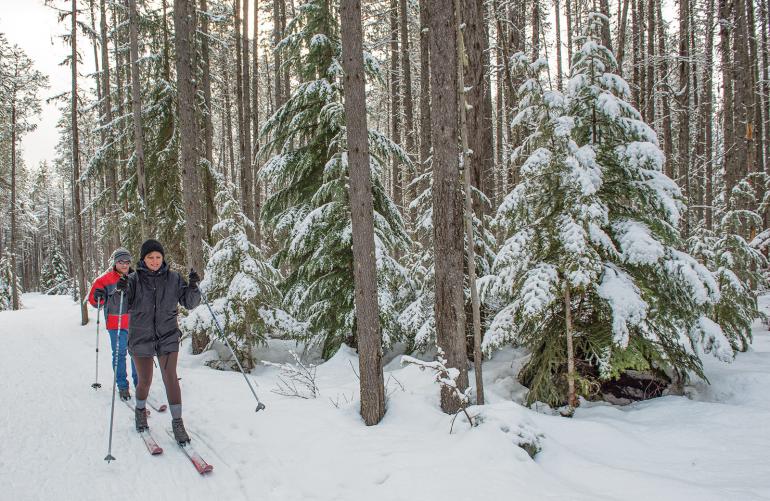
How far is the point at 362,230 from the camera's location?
5270 mm

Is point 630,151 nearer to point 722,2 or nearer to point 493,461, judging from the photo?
point 493,461

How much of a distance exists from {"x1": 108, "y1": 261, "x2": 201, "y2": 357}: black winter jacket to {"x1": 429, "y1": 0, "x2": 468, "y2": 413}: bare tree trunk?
323 cm

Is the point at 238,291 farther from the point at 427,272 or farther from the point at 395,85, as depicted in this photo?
the point at 395,85

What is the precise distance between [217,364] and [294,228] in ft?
11.2

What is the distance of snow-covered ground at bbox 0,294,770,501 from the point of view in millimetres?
3680

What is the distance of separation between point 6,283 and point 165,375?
39.4 m

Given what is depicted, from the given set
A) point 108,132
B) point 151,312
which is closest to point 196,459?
point 151,312

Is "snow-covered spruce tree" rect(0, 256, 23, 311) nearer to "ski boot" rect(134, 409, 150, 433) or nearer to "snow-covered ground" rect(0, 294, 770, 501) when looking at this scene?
"snow-covered ground" rect(0, 294, 770, 501)

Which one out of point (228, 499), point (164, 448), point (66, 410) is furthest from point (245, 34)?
point (228, 499)

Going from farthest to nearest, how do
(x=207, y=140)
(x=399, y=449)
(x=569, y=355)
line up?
(x=207, y=140) → (x=569, y=355) → (x=399, y=449)

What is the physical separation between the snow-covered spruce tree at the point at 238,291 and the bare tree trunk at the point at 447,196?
15.1ft

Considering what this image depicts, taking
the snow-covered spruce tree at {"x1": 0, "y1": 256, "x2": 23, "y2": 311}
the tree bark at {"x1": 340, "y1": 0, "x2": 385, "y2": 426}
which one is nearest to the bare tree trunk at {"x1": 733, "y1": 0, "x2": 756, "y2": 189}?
the tree bark at {"x1": 340, "y1": 0, "x2": 385, "y2": 426}

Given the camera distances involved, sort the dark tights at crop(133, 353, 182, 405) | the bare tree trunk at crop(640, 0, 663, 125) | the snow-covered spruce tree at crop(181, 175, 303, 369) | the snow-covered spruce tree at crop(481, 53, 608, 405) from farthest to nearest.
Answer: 1. the bare tree trunk at crop(640, 0, 663, 125)
2. the snow-covered spruce tree at crop(181, 175, 303, 369)
3. the snow-covered spruce tree at crop(481, 53, 608, 405)
4. the dark tights at crop(133, 353, 182, 405)

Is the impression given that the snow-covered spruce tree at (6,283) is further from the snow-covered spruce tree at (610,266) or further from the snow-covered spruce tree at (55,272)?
the snow-covered spruce tree at (610,266)
